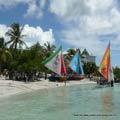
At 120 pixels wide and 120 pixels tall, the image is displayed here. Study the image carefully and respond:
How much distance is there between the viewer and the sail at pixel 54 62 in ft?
212

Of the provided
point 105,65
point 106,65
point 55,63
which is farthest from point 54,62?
point 106,65

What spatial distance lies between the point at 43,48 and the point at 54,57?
1454 inches

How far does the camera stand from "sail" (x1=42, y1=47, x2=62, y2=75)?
64625 millimetres

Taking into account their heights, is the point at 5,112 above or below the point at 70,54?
below

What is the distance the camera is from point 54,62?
214ft

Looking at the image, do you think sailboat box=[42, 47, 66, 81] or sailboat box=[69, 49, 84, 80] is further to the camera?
sailboat box=[69, 49, 84, 80]

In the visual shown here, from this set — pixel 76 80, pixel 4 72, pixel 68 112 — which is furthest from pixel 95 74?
pixel 68 112

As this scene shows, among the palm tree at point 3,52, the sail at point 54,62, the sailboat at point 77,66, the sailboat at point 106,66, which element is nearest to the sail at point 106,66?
the sailboat at point 106,66

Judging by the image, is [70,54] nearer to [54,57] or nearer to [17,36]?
[17,36]

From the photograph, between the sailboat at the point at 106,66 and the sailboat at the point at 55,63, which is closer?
the sailboat at the point at 55,63

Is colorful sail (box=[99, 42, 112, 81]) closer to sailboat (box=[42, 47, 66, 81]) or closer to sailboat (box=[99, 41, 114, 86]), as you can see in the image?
sailboat (box=[99, 41, 114, 86])

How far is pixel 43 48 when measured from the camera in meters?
102

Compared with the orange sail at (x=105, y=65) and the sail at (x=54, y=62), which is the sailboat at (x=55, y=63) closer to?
the sail at (x=54, y=62)

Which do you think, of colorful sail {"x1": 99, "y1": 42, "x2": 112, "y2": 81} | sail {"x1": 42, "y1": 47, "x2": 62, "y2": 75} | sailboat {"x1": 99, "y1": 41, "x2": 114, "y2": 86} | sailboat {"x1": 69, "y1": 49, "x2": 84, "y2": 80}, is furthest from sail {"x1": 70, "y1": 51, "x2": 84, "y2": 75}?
sail {"x1": 42, "y1": 47, "x2": 62, "y2": 75}
